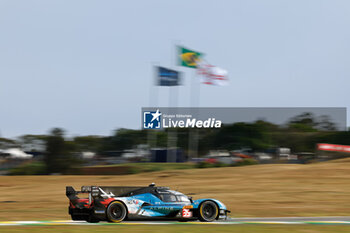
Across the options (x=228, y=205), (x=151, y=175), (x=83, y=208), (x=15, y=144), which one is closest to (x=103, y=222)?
(x=83, y=208)

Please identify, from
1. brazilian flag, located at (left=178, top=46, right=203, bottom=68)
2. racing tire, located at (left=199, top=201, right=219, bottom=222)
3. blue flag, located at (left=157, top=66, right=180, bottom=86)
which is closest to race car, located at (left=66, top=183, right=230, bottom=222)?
racing tire, located at (left=199, top=201, right=219, bottom=222)

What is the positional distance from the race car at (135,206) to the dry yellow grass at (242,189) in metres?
4.71

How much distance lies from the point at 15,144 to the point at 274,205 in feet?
221

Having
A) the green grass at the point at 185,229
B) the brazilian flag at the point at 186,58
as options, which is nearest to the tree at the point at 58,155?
the brazilian flag at the point at 186,58

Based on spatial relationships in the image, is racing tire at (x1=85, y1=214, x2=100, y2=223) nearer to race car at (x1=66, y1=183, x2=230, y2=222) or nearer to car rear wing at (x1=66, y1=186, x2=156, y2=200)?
race car at (x1=66, y1=183, x2=230, y2=222)

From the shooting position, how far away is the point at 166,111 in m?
59.2

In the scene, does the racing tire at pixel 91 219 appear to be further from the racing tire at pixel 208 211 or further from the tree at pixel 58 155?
the tree at pixel 58 155

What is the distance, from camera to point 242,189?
30516mm

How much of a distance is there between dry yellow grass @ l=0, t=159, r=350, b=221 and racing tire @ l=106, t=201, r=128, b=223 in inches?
A: 205

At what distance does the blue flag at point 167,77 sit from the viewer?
2219 inches

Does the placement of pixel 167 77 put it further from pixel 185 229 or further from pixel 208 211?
pixel 185 229

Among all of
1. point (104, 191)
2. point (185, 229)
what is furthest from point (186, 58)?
point (185, 229)

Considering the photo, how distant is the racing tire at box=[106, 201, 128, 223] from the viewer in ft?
43.3

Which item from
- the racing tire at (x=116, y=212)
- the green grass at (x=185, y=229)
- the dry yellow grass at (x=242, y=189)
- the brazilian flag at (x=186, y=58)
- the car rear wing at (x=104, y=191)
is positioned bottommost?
the dry yellow grass at (x=242, y=189)
